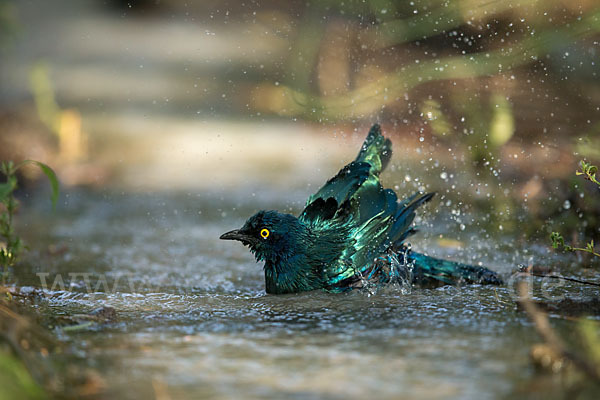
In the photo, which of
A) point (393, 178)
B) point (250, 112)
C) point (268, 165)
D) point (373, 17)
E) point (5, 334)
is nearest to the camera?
point (5, 334)

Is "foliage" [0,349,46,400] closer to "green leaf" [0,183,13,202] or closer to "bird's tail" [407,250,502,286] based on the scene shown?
"green leaf" [0,183,13,202]

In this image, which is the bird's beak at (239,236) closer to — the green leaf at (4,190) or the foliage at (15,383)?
the green leaf at (4,190)

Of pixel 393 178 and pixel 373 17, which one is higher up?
pixel 373 17

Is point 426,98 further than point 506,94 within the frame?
Yes

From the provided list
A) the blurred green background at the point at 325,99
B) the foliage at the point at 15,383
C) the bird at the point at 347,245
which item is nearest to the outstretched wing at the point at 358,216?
the bird at the point at 347,245

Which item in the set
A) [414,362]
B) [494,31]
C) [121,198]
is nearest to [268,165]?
[121,198]

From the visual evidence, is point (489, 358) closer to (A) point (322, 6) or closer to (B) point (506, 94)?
(B) point (506, 94)
